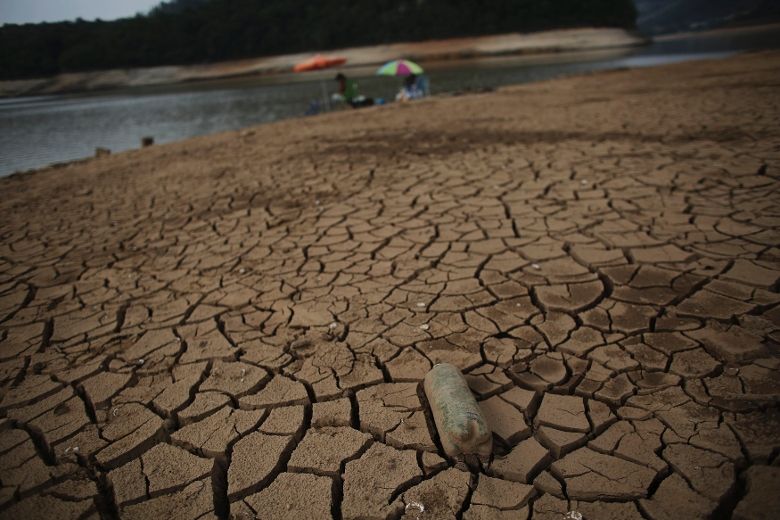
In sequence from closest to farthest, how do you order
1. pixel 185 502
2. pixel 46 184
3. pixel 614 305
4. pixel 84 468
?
pixel 185 502
pixel 84 468
pixel 614 305
pixel 46 184

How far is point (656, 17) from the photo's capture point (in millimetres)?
113188

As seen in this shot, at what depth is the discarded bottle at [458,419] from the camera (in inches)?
52.5

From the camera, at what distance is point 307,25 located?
52812 mm

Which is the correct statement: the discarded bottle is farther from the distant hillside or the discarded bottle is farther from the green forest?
the distant hillside

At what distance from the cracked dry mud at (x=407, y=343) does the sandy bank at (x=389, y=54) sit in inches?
1643

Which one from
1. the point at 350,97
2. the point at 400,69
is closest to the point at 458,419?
the point at 400,69

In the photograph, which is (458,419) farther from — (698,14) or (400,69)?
(698,14)

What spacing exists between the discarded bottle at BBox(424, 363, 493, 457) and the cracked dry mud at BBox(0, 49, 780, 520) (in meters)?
0.07

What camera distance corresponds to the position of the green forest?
45781mm

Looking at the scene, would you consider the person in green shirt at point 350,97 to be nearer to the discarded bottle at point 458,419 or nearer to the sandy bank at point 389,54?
the discarded bottle at point 458,419

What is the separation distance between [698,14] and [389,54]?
97041 mm

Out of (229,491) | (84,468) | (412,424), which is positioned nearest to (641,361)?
(412,424)

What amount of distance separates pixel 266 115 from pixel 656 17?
139512mm

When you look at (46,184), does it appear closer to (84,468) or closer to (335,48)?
(84,468)
